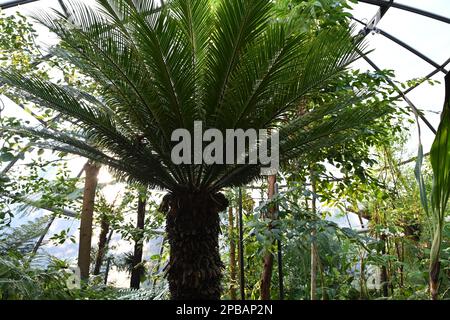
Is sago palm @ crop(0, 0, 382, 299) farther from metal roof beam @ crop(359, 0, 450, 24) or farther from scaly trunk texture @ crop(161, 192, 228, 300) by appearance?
metal roof beam @ crop(359, 0, 450, 24)

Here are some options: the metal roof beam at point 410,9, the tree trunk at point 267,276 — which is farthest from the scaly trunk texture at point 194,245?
the metal roof beam at point 410,9

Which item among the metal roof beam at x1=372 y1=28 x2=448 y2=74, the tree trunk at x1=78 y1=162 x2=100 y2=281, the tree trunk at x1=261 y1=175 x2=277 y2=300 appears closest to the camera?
the tree trunk at x1=261 y1=175 x2=277 y2=300

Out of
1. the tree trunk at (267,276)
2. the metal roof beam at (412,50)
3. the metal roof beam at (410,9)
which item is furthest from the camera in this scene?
the metal roof beam at (412,50)

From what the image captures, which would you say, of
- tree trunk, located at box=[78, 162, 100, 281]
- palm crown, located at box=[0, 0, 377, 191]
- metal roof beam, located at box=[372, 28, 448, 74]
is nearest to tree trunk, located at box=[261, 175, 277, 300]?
palm crown, located at box=[0, 0, 377, 191]

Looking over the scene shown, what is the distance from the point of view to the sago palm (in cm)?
289

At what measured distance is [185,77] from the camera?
311 centimetres

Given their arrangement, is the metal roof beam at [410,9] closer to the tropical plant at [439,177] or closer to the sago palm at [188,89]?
the sago palm at [188,89]

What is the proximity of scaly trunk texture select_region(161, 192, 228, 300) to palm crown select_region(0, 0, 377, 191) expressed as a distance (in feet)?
0.51

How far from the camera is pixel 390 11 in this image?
6723 millimetres

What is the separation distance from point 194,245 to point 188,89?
1327mm

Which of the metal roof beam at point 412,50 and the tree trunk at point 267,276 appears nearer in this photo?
the tree trunk at point 267,276

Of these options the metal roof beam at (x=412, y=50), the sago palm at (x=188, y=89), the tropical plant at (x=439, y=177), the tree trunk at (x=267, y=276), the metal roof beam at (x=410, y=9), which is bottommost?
the tree trunk at (x=267, y=276)

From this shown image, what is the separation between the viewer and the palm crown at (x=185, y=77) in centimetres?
288
